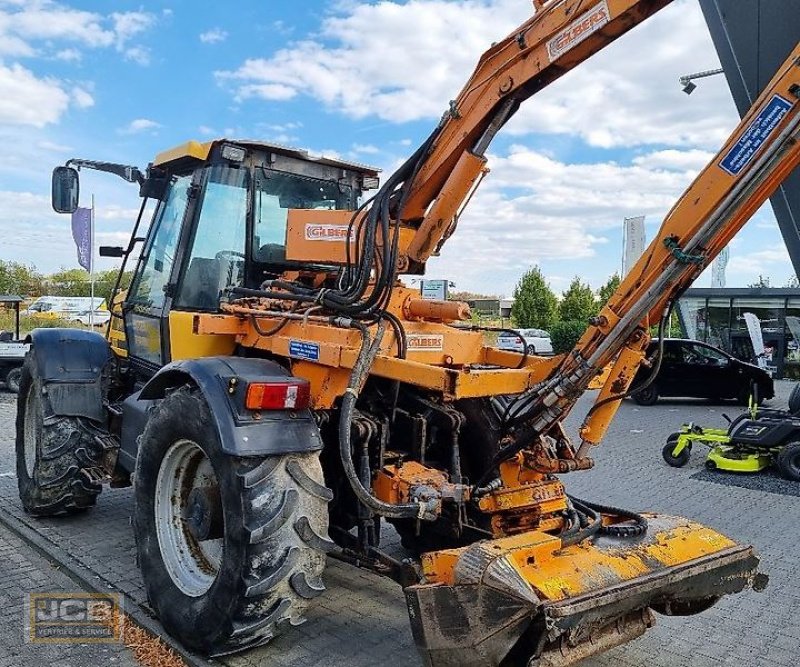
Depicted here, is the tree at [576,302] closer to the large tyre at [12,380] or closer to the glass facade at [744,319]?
the glass facade at [744,319]

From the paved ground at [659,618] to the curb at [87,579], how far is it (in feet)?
0.19

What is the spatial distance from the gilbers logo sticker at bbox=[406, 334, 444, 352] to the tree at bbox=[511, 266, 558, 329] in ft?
101

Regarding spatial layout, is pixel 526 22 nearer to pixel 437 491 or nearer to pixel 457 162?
pixel 457 162

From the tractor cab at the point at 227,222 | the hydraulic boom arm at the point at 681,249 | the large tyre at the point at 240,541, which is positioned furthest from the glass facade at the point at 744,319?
the large tyre at the point at 240,541

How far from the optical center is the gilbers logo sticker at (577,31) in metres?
3.33

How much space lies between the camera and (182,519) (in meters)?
3.95

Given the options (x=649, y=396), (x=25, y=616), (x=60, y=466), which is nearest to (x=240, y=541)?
(x=25, y=616)

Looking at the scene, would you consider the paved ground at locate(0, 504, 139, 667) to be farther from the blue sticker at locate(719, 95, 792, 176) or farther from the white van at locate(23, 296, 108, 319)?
the white van at locate(23, 296, 108, 319)

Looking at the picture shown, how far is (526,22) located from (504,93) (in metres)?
0.36

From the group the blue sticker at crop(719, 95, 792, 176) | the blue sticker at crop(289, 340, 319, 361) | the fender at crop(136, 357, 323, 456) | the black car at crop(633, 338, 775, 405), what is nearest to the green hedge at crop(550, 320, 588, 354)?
the black car at crop(633, 338, 775, 405)

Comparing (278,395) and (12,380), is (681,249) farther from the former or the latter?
(12,380)

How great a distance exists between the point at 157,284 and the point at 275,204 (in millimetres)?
1105

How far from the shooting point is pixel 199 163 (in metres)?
4.89

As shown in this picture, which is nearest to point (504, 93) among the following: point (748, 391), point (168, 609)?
point (168, 609)
